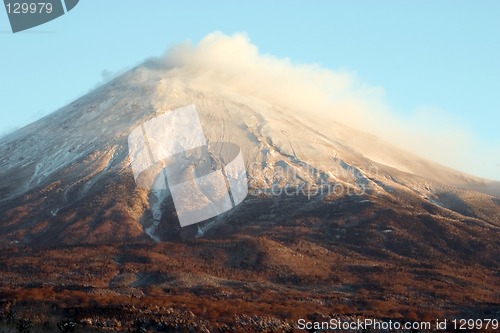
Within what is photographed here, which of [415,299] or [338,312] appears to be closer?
[338,312]

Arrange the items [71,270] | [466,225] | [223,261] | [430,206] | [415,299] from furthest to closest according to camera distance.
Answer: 1. [430,206]
2. [466,225]
3. [223,261]
4. [71,270]
5. [415,299]

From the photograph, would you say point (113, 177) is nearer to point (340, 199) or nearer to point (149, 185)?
point (149, 185)

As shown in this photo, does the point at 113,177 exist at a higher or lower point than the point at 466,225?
higher

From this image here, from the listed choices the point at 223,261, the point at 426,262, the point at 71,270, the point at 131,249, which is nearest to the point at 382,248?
the point at 426,262

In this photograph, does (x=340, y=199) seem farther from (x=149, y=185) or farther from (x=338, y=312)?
(x=338, y=312)

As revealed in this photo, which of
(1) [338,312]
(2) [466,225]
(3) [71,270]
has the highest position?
(3) [71,270]

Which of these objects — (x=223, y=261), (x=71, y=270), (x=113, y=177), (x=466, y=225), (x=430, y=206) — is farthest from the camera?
(x=113, y=177)

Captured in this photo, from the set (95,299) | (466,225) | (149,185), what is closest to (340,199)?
(466,225)
